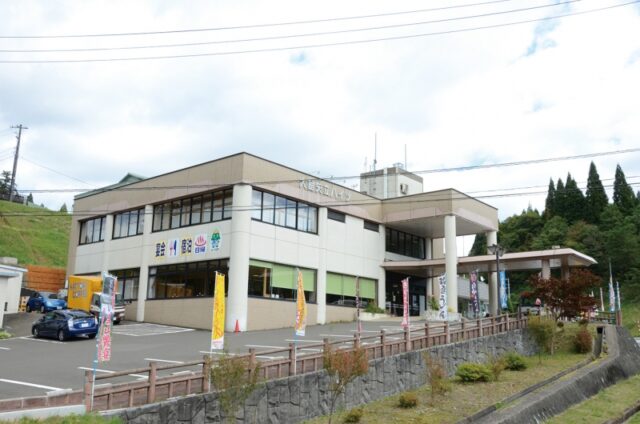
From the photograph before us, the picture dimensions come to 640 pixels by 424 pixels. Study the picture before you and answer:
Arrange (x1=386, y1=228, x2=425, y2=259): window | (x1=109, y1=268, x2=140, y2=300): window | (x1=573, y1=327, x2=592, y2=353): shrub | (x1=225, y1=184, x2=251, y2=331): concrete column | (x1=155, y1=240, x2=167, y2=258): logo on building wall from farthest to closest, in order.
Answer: (x1=386, y1=228, x2=425, y2=259): window < (x1=109, y1=268, x2=140, y2=300): window < (x1=155, y1=240, x2=167, y2=258): logo on building wall < (x1=225, y1=184, x2=251, y2=331): concrete column < (x1=573, y1=327, x2=592, y2=353): shrub

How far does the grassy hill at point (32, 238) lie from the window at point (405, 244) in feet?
129

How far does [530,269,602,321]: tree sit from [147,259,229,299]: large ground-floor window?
50.2 feet

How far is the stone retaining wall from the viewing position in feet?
39.9

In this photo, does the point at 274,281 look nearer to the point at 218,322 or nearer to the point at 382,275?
the point at 382,275

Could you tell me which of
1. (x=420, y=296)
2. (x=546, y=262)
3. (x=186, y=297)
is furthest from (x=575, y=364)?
(x=420, y=296)

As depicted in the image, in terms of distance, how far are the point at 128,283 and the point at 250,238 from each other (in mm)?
10628

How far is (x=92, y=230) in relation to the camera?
133ft

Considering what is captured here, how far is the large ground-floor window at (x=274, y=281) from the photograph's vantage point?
30.5 m

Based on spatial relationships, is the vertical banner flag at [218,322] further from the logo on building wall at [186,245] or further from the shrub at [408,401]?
the logo on building wall at [186,245]

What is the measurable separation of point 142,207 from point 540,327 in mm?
23667

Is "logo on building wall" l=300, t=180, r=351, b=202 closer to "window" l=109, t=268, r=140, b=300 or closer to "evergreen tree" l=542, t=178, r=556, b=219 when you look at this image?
"window" l=109, t=268, r=140, b=300

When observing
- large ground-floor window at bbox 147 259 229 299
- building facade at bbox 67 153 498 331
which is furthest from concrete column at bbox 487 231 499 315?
large ground-floor window at bbox 147 259 229 299

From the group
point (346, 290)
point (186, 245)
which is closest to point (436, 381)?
point (346, 290)

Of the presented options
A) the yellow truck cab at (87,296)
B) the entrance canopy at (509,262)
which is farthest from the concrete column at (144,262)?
the entrance canopy at (509,262)
